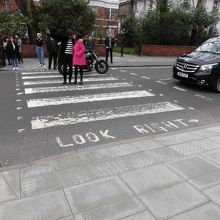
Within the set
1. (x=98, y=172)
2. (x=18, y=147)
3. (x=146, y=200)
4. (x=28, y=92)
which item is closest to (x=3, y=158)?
(x=18, y=147)

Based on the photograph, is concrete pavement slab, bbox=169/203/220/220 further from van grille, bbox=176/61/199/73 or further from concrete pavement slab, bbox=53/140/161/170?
van grille, bbox=176/61/199/73

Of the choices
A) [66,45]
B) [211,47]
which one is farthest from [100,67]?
[211,47]

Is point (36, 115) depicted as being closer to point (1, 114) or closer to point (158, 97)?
point (1, 114)

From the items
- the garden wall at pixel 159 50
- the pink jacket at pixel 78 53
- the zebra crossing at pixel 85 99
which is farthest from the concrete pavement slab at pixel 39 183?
the garden wall at pixel 159 50

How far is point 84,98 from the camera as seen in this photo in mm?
8508

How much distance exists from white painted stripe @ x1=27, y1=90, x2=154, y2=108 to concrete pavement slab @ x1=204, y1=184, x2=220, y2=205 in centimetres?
509

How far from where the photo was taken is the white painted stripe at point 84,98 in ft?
25.9

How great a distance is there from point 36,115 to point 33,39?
15660 millimetres

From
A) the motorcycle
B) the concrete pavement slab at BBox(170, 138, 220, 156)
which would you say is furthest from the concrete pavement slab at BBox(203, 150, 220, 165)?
the motorcycle

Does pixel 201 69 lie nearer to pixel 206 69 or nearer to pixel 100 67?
pixel 206 69

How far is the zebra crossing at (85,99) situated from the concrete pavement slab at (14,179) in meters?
2.02

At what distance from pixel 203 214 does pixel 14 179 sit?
2.29 meters

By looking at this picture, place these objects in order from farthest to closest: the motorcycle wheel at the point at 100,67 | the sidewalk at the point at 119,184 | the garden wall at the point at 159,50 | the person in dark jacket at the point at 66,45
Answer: the garden wall at the point at 159,50 → the motorcycle wheel at the point at 100,67 → the person in dark jacket at the point at 66,45 → the sidewalk at the point at 119,184

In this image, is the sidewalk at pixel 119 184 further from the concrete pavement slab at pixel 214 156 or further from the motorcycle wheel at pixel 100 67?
the motorcycle wheel at pixel 100 67
